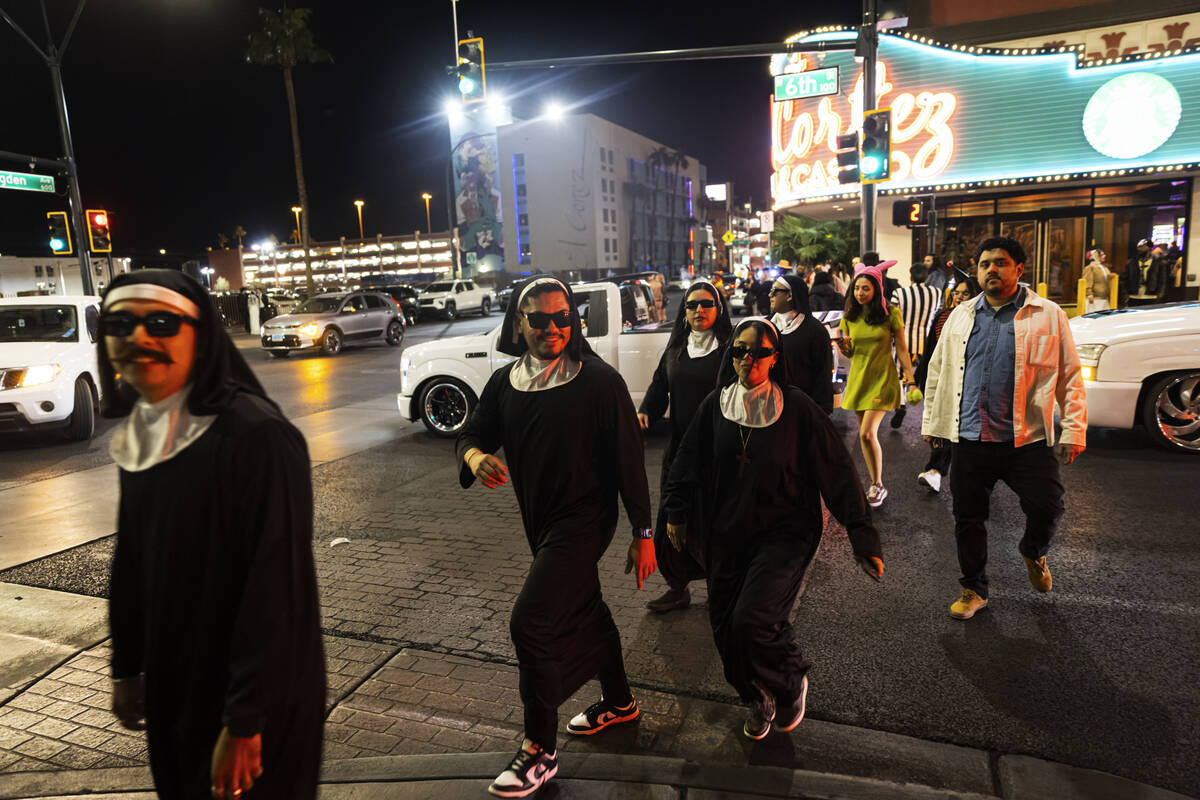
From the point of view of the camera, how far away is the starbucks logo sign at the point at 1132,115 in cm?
1523

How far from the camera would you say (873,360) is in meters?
6.30

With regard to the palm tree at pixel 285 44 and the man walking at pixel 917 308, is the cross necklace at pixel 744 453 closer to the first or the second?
the man walking at pixel 917 308

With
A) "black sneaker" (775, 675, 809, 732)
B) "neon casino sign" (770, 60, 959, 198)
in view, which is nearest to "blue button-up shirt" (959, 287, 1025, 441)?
"black sneaker" (775, 675, 809, 732)

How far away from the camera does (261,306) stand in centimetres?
3281

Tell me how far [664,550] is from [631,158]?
92807 millimetres

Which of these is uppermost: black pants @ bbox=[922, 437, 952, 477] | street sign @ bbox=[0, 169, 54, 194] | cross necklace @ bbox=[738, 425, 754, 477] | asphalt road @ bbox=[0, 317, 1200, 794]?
street sign @ bbox=[0, 169, 54, 194]

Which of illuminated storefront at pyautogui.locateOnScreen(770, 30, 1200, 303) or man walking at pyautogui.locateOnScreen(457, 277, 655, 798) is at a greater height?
illuminated storefront at pyautogui.locateOnScreen(770, 30, 1200, 303)

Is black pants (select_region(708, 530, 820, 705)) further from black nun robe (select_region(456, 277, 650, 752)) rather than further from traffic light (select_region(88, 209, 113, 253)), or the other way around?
traffic light (select_region(88, 209, 113, 253))

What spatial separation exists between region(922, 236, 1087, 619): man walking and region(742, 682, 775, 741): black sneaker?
5.49ft

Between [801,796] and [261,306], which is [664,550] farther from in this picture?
[261,306]

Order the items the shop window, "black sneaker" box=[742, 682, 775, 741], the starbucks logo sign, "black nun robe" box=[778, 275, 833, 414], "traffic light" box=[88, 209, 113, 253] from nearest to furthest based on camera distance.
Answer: "black sneaker" box=[742, 682, 775, 741] → "black nun robe" box=[778, 275, 833, 414] → the starbucks logo sign → the shop window → "traffic light" box=[88, 209, 113, 253]

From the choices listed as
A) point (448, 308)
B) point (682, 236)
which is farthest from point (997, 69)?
point (682, 236)

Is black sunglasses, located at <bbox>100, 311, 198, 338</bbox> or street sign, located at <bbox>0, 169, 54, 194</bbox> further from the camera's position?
street sign, located at <bbox>0, 169, 54, 194</bbox>

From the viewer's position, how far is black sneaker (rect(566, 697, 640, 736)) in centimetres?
329
